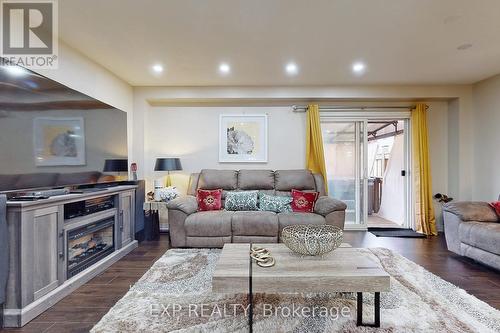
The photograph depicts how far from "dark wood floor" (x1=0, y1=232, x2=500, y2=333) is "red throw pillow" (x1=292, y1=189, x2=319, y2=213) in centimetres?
86

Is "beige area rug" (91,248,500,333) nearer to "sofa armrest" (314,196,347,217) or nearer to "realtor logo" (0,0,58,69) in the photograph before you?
"sofa armrest" (314,196,347,217)

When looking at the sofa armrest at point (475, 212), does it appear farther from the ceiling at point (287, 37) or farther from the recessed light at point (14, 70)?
the recessed light at point (14, 70)

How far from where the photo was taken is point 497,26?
2400 millimetres

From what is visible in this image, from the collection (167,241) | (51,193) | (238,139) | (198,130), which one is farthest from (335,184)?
(51,193)

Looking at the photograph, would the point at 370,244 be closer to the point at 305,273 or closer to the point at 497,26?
the point at 305,273

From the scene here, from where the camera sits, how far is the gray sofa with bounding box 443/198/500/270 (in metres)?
2.57

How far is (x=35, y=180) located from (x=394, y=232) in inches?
190

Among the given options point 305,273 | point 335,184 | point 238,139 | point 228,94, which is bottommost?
point 305,273

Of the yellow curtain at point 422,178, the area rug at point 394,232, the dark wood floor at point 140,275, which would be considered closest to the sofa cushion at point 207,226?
the dark wood floor at point 140,275

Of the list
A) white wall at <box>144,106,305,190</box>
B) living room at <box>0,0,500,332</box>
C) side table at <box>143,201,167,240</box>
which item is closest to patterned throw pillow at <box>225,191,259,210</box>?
living room at <box>0,0,500,332</box>

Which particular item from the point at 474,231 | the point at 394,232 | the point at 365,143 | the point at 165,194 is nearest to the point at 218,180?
the point at 165,194

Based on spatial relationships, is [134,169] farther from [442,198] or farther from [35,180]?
[442,198]

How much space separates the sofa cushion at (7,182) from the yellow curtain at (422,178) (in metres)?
5.18

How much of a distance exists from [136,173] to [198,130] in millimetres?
1246
